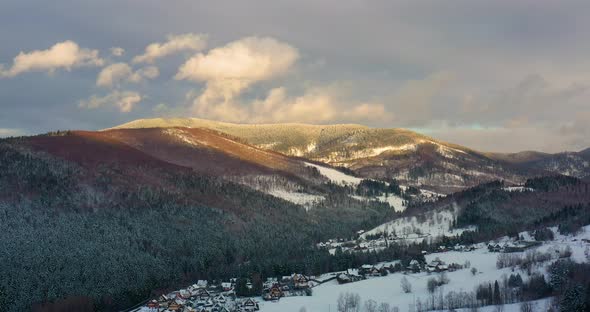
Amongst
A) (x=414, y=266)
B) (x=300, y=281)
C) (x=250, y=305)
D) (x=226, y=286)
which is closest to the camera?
(x=250, y=305)

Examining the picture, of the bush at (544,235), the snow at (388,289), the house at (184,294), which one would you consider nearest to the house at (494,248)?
the snow at (388,289)

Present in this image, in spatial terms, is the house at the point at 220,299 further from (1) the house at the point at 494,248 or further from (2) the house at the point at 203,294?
(1) the house at the point at 494,248

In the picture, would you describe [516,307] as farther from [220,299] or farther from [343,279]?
[220,299]

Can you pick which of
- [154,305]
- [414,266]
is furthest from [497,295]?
[154,305]

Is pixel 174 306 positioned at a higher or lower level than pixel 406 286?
lower

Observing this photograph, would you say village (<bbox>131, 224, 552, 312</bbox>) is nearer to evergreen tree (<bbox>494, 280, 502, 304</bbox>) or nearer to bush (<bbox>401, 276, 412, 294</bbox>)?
bush (<bbox>401, 276, 412, 294</bbox>)

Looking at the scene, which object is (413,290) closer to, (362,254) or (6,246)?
(362,254)

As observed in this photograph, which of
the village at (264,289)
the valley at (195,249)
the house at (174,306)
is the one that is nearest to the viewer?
the house at (174,306)

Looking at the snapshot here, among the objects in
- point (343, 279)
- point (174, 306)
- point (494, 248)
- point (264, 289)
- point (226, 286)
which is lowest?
point (174, 306)

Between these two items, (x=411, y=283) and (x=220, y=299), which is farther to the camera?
(x=411, y=283)

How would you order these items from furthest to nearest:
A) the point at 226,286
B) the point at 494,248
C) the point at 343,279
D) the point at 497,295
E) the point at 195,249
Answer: the point at 195,249, the point at 494,248, the point at 343,279, the point at 226,286, the point at 497,295

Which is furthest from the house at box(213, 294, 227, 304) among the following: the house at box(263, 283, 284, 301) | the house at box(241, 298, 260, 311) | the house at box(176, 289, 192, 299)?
the house at box(263, 283, 284, 301)
